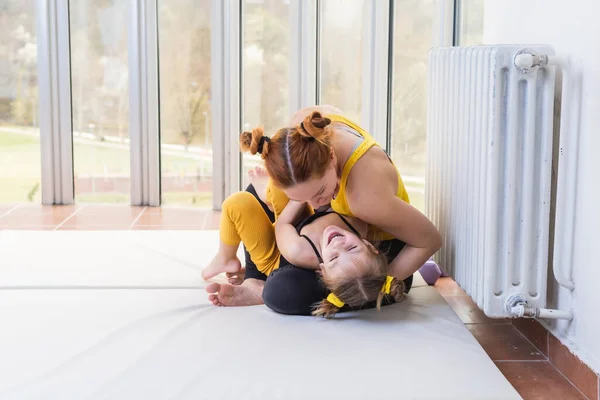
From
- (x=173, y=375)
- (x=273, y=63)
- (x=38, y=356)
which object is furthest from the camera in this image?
(x=273, y=63)

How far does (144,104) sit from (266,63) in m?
0.82

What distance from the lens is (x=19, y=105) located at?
4809 mm

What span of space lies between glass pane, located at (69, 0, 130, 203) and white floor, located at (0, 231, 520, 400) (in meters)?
2.32

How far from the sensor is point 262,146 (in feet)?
6.55

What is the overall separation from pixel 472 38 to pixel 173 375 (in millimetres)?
2047

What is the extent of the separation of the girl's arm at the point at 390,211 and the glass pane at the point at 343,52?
1901 millimetres

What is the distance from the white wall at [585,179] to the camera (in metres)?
1.75

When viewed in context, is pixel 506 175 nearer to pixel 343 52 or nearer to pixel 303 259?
pixel 303 259

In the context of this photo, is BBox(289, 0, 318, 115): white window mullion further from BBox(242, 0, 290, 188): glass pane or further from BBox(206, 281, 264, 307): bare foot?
BBox(206, 281, 264, 307): bare foot

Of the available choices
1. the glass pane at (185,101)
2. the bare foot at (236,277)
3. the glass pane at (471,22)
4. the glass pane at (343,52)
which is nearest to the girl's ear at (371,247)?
the bare foot at (236,277)

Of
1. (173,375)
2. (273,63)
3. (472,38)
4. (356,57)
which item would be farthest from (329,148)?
(273,63)

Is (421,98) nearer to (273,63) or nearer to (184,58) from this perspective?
(273,63)

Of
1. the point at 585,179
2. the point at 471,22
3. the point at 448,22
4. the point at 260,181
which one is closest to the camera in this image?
the point at 585,179

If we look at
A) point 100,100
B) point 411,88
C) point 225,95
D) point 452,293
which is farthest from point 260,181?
point 100,100
